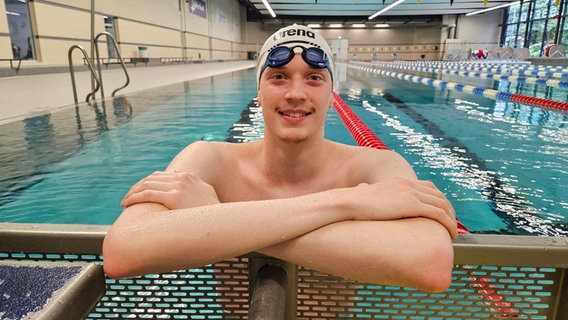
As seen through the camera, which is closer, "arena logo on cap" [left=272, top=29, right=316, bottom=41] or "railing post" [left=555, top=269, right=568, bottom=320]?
"railing post" [left=555, top=269, right=568, bottom=320]

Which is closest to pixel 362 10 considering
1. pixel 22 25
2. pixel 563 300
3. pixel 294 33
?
pixel 22 25

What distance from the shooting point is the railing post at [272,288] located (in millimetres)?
866

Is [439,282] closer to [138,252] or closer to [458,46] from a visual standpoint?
[138,252]

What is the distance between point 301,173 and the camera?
1.88 m

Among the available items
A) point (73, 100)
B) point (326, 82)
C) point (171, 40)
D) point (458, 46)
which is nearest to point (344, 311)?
point (326, 82)

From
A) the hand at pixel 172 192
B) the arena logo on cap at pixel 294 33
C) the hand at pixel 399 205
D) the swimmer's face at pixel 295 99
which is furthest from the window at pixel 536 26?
the hand at pixel 172 192

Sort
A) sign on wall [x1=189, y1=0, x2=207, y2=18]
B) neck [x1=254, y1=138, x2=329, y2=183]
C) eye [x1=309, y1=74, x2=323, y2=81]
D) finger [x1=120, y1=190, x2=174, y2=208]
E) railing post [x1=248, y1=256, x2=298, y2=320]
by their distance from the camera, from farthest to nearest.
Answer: sign on wall [x1=189, y1=0, x2=207, y2=18], neck [x1=254, y1=138, x2=329, y2=183], eye [x1=309, y1=74, x2=323, y2=81], finger [x1=120, y1=190, x2=174, y2=208], railing post [x1=248, y1=256, x2=298, y2=320]

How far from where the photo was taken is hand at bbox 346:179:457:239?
111 cm

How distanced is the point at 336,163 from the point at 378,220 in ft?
2.74

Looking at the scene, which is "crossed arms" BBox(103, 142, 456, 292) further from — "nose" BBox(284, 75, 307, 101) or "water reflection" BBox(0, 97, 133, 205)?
"water reflection" BBox(0, 97, 133, 205)

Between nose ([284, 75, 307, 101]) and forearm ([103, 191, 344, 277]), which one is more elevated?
nose ([284, 75, 307, 101])

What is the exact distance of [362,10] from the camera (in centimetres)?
3203

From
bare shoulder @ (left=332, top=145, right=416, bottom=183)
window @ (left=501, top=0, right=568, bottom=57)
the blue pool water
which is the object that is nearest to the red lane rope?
the blue pool water

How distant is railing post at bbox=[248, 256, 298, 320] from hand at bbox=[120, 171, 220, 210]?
28cm
